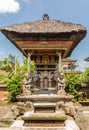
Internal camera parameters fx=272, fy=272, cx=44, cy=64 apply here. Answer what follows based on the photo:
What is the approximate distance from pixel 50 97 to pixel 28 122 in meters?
5.84

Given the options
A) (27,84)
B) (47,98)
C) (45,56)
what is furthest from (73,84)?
(47,98)

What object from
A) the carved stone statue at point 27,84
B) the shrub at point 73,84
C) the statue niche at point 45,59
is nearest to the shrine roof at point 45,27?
the statue niche at point 45,59

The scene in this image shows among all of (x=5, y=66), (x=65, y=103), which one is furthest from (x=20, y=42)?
(x=5, y=66)

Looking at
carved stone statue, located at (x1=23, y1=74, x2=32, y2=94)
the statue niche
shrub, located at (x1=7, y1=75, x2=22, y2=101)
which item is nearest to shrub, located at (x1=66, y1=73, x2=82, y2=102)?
shrub, located at (x1=7, y1=75, x2=22, y2=101)

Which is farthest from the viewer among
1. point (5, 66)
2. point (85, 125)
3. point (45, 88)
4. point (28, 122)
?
point (5, 66)

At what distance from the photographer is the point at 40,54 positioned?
19.9 m

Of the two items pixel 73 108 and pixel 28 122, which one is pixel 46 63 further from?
pixel 28 122

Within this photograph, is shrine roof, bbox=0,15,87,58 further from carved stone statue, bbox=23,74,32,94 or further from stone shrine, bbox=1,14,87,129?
carved stone statue, bbox=23,74,32,94

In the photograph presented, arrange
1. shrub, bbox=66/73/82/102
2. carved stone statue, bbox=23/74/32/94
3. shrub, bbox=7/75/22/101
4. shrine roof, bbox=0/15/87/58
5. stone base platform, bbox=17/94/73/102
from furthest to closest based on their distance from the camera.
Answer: shrub, bbox=66/73/82/102, shrub, bbox=7/75/22/101, carved stone statue, bbox=23/74/32/94, shrine roof, bbox=0/15/87/58, stone base platform, bbox=17/94/73/102

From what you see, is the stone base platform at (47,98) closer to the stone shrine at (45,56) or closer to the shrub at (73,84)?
the stone shrine at (45,56)

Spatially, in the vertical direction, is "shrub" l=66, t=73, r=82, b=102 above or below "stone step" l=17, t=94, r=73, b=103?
above

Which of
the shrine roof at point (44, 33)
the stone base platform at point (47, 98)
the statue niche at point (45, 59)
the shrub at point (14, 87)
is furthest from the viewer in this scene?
the shrub at point (14, 87)

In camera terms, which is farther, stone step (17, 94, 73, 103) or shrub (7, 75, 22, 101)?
shrub (7, 75, 22, 101)

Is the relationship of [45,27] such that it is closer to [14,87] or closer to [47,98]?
[47,98]
